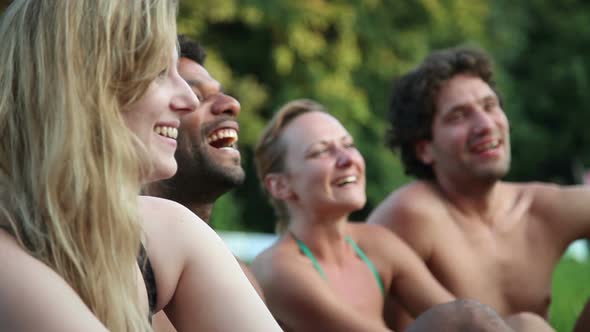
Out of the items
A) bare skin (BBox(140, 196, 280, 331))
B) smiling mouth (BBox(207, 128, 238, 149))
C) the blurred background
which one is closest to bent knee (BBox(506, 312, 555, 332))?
smiling mouth (BBox(207, 128, 238, 149))

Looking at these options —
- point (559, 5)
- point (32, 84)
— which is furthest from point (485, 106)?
point (559, 5)

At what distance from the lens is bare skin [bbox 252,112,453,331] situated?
374 cm

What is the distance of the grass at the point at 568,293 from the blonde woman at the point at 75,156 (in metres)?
3.46

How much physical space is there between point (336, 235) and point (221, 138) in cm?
88

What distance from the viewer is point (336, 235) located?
12.5ft

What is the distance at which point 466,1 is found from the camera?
13.2 metres

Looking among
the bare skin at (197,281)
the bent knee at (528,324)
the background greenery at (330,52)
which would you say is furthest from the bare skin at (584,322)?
the background greenery at (330,52)

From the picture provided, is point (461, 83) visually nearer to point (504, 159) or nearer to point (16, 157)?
point (504, 159)

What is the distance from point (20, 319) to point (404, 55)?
11555 mm

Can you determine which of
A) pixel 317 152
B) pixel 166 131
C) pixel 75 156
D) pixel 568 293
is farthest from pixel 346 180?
pixel 568 293

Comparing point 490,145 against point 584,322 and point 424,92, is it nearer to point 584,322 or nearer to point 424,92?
point 424,92

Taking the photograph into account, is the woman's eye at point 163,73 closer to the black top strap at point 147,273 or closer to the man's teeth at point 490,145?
the black top strap at point 147,273

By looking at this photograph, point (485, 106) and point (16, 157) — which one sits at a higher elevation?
point (16, 157)

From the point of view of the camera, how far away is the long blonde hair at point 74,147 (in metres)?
1.71
